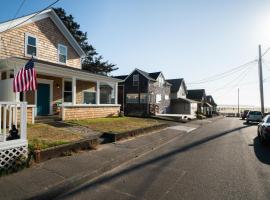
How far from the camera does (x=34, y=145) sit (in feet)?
23.2

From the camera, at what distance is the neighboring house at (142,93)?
36.8m

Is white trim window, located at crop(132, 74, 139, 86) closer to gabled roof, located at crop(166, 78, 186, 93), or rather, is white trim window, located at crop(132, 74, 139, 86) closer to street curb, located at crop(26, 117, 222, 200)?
gabled roof, located at crop(166, 78, 186, 93)

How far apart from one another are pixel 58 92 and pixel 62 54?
3740 millimetres

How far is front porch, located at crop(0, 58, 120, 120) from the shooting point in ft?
40.6

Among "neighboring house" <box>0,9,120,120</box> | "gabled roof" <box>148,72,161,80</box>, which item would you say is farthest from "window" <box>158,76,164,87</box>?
"neighboring house" <box>0,9,120,120</box>

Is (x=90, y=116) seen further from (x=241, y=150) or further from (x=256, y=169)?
(x=256, y=169)

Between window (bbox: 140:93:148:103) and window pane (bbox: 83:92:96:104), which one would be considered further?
window (bbox: 140:93:148:103)

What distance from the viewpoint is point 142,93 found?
37469mm

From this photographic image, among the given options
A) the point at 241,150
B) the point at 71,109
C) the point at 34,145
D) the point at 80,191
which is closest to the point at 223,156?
the point at 241,150

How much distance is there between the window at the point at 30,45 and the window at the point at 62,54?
2405 millimetres

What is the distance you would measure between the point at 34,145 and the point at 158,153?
15.6 ft

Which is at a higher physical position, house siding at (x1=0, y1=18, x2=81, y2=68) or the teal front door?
house siding at (x1=0, y1=18, x2=81, y2=68)

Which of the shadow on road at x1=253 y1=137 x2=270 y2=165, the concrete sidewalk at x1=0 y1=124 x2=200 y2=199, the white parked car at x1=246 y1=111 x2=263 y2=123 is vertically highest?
the white parked car at x1=246 y1=111 x2=263 y2=123

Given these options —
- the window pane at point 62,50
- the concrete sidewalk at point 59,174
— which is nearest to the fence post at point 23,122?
the concrete sidewalk at point 59,174
